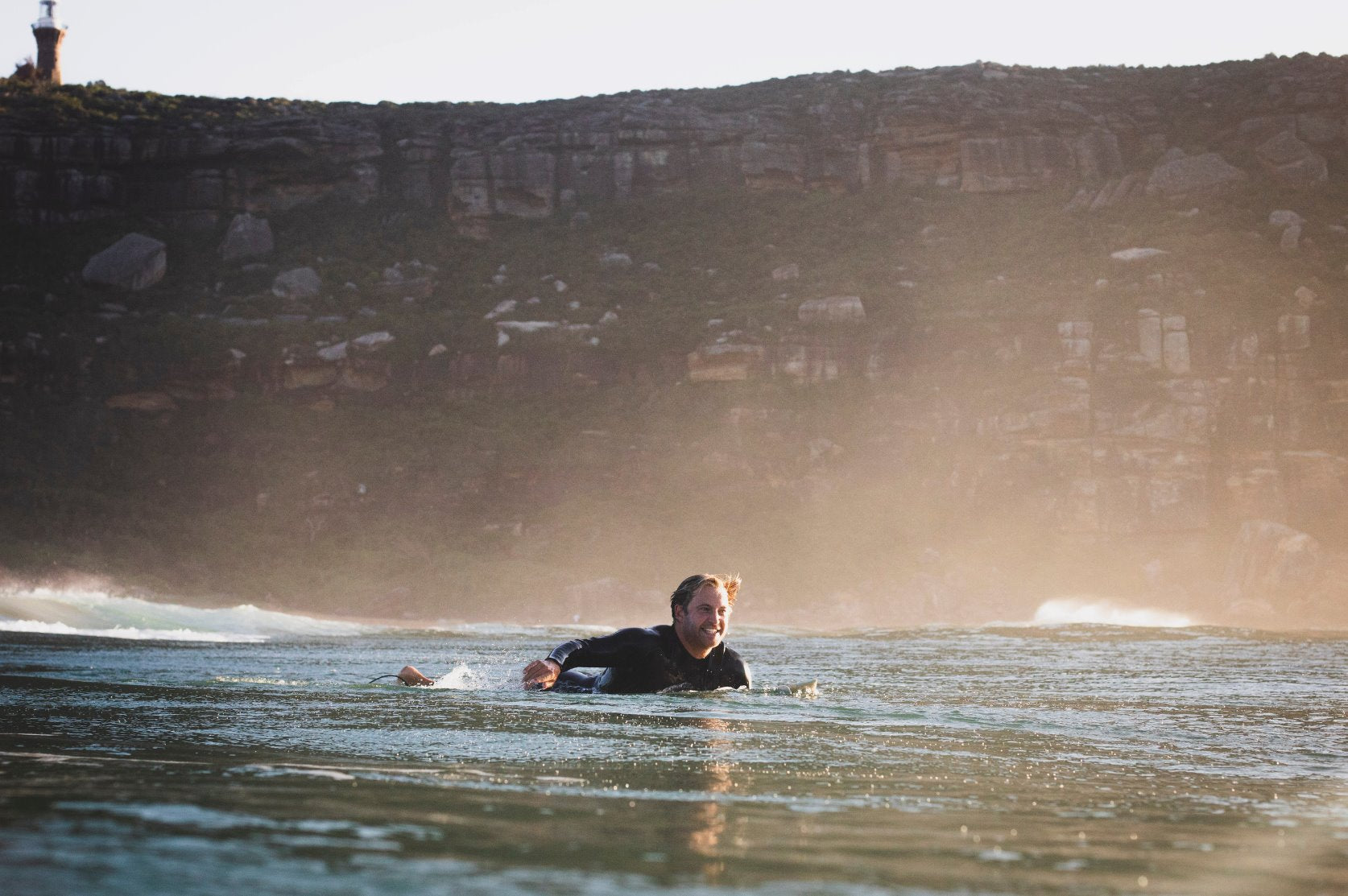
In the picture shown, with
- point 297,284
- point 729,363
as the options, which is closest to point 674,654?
point 729,363

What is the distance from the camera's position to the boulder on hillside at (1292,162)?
215 ft

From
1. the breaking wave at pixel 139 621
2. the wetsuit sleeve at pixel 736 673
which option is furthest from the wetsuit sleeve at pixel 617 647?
the breaking wave at pixel 139 621

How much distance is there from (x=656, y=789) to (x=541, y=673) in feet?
16.5

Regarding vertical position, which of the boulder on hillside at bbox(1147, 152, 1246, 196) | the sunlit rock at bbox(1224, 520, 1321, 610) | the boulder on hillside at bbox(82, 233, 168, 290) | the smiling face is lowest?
the smiling face

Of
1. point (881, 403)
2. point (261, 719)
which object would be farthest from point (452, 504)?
point (261, 719)

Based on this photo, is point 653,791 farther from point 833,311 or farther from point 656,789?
point 833,311

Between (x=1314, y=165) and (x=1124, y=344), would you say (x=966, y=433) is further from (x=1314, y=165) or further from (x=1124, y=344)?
(x=1314, y=165)

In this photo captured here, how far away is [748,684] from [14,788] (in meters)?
7.61

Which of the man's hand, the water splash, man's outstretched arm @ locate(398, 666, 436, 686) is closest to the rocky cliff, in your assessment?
Result: the water splash

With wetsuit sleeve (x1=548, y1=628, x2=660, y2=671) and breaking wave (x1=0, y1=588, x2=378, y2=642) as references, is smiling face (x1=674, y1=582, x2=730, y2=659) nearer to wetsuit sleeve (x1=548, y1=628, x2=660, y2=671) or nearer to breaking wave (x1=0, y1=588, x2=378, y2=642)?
wetsuit sleeve (x1=548, y1=628, x2=660, y2=671)

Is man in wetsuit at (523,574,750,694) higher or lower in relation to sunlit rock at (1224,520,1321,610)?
lower

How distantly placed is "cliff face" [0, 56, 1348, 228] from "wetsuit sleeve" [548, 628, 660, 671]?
62.7m

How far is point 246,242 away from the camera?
70.4 metres

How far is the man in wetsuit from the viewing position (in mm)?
10859
